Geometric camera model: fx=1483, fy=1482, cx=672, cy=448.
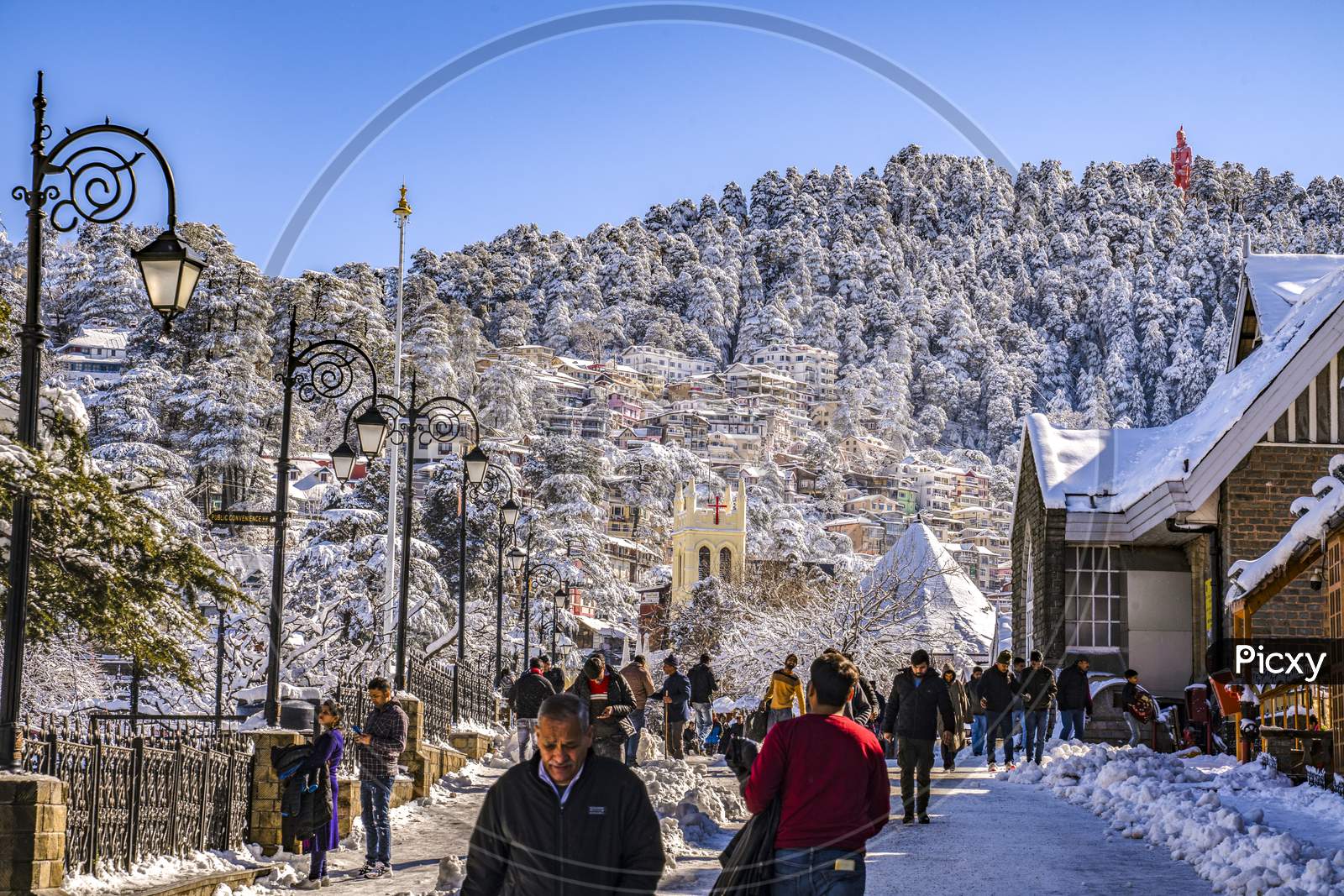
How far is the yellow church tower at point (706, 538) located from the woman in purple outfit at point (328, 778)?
307ft

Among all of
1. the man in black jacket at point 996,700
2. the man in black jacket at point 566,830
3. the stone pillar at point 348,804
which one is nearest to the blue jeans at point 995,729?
the man in black jacket at point 996,700

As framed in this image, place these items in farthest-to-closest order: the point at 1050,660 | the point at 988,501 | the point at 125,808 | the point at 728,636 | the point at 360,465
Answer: the point at 988,501 → the point at 360,465 → the point at 728,636 → the point at 1050,660 → the point at 125,808

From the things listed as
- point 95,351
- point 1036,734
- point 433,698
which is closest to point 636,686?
point 433,698

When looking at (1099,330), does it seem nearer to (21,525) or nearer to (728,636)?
(728,636)

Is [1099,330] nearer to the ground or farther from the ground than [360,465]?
farther from the ground

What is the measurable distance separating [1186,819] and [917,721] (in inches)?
96.5

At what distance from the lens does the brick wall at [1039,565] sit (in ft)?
94.1

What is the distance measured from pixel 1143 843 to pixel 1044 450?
61.3 feet

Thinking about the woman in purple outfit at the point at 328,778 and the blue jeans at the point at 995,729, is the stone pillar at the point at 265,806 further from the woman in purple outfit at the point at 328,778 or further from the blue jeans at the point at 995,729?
the blue jeans at the point at 995,729

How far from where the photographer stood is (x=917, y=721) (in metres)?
13.6

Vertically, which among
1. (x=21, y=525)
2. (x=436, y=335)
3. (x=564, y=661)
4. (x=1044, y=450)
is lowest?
(x=564, y=661)

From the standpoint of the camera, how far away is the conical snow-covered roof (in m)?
46.7

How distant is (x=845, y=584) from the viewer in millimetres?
51594

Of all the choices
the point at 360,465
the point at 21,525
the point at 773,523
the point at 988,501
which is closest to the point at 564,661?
the point at 360,465
